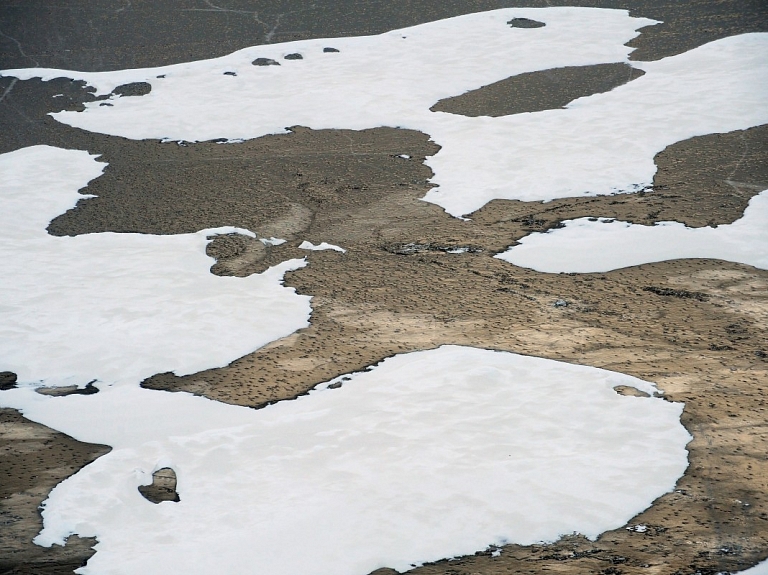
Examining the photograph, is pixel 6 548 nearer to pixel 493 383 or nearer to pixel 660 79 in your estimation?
pixel 493 383

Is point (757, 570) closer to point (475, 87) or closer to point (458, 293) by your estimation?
point (458, 293)

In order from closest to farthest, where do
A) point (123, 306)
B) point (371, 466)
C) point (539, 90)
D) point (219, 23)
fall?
point (371, 466), point (123, 306), point (539, 90), point (219, 23)

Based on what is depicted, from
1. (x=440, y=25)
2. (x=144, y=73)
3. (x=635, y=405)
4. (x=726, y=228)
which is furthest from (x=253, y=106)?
(x=635, y=405)

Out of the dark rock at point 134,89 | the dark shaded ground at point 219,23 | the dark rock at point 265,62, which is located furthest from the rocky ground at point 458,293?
the dark rock at point 265,62

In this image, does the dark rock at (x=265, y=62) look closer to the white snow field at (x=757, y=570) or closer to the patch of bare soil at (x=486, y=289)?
the patch of bare soil at (x=486, y=289)

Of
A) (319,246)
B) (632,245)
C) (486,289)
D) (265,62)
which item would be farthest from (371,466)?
(265,62)

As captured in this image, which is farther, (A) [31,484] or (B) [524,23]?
(B) [524,23]

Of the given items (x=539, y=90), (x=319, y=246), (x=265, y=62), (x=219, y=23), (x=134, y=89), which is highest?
(x=219, y=23)
